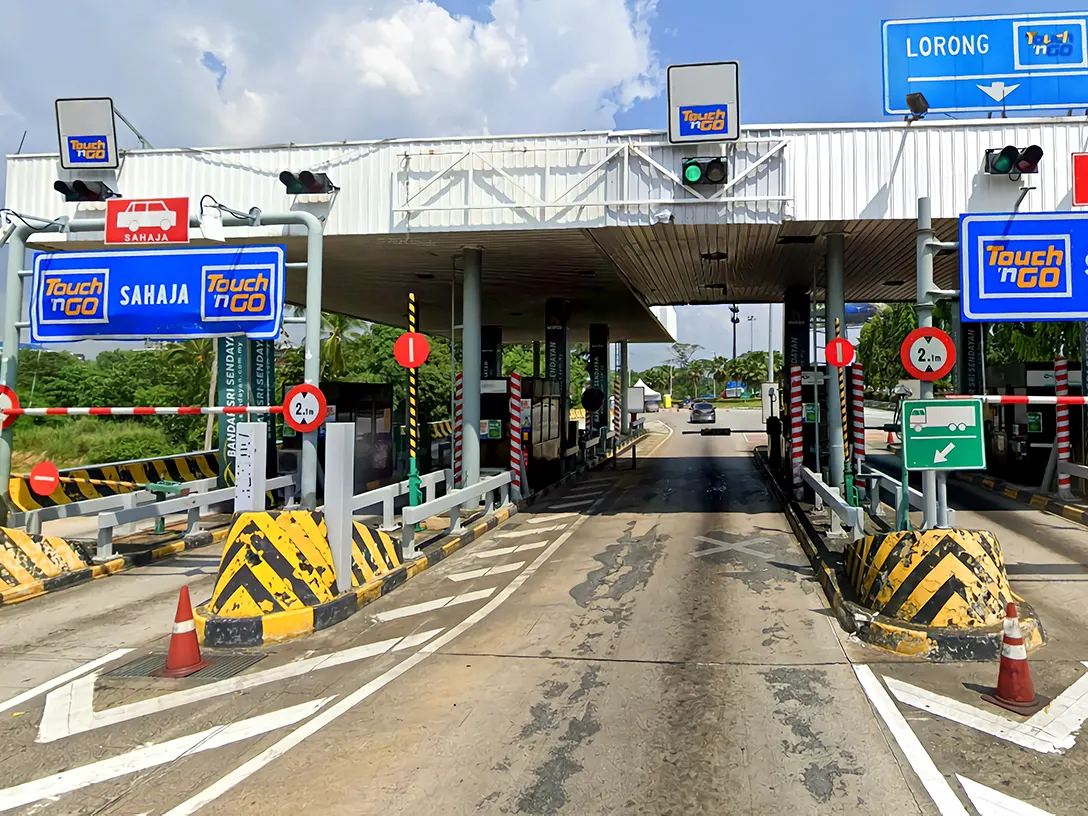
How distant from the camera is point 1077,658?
594 centimetres

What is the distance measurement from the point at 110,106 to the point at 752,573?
39.6 ft

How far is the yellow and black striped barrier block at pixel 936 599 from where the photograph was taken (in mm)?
6031

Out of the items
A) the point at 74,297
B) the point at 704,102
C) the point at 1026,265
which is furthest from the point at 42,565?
the point at 1026,265

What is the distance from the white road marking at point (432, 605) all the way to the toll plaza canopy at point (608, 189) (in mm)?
6193

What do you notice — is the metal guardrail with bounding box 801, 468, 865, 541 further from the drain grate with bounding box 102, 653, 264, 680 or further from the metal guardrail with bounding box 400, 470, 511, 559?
the drain grate with bounding box 102, 653, 264, 680

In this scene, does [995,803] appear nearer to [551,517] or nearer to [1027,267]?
[1027,267]

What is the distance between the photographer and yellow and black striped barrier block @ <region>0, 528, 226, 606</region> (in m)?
8.16

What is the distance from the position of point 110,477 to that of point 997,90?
16.5 metres

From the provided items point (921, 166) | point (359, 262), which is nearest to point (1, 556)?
point (359, 262)

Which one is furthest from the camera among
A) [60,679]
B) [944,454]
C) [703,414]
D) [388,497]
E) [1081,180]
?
[703,414]

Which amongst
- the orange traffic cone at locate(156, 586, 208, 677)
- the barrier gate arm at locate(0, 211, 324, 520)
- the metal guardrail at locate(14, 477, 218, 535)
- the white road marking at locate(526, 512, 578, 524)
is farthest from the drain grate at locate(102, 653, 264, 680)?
the white road marking at locate(526, 512, 578, 524)

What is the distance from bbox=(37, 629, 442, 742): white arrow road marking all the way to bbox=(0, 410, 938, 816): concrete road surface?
0.02 metres

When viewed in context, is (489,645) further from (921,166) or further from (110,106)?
(110,106)

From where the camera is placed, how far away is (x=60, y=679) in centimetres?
585
